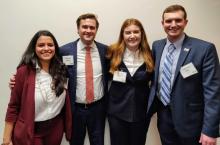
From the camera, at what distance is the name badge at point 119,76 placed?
2.49 meters

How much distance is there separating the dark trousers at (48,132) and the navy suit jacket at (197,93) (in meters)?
1.00

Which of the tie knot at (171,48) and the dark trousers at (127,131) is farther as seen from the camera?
the dark trousers at (127,131)

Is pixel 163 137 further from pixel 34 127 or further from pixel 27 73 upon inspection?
pixel 27 73

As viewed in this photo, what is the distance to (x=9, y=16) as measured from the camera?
2826mm

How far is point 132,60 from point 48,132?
102cm

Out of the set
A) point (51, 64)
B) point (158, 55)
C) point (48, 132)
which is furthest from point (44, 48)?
point (158, 55)

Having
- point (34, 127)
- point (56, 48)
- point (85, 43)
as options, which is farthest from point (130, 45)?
point (34, 127)

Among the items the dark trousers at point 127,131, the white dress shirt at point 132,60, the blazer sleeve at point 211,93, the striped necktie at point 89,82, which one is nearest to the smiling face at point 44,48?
the striped necktie at point 89,82

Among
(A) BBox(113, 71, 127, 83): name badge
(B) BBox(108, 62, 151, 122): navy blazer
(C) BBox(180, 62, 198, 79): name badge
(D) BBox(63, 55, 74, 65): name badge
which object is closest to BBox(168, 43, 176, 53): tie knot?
(C) BBox(180, 62, 198, 79): name badge

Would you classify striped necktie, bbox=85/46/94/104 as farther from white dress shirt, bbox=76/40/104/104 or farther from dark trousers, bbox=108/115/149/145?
dark trousers, bbox=108/115/149/145

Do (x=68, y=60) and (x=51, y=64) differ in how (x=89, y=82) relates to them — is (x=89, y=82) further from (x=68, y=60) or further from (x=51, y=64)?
(x=51, y=64)

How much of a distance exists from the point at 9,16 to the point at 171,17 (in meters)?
1.73

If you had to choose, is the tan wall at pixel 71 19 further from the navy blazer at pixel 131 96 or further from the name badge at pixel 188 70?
the name badge at pixel 188 70

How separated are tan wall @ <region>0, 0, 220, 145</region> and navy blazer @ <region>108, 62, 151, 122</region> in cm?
61
